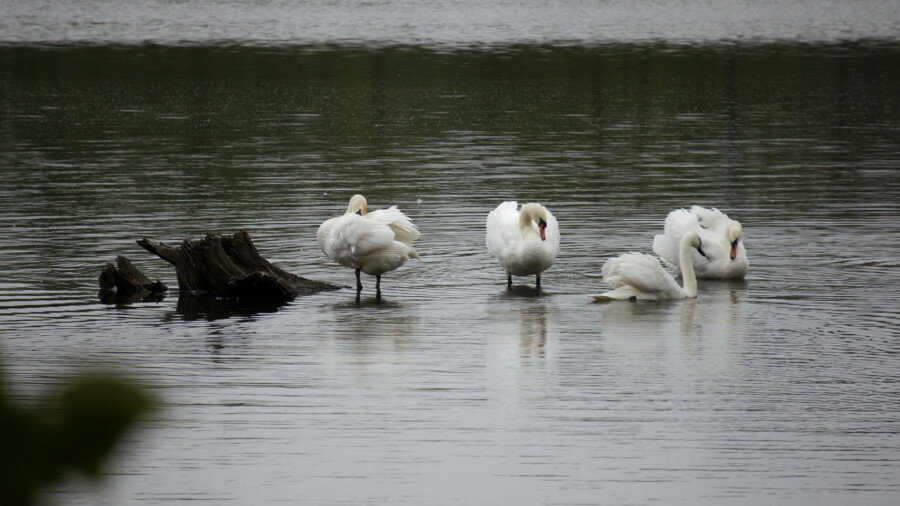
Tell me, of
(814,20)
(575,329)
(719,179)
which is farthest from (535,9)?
(575,329)

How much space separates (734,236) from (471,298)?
2704 mm

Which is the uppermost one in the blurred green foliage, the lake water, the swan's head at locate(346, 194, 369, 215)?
the blurred green foliage

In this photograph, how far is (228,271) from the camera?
39.3 ft

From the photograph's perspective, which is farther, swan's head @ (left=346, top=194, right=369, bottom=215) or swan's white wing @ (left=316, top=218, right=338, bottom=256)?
swan's head @ (left=346, top=194, right=369, bottom=215)

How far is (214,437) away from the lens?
7.50 meters

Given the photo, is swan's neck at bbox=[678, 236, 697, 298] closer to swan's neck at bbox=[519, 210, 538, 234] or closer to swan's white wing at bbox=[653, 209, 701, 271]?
swan's white wing at bbox=[653, 209, 701, 271]

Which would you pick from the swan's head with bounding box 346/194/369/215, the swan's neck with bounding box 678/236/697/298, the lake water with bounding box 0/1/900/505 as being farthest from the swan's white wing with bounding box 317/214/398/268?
the swan's neck with bounding box 678/236/697/298

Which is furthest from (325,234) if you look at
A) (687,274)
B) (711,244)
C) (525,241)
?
(711,244)

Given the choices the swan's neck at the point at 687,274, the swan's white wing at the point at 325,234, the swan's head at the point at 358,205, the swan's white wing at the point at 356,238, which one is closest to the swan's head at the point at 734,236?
the swan's neck at the point at 687,274

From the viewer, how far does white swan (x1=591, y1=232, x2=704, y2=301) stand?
37.7 ft

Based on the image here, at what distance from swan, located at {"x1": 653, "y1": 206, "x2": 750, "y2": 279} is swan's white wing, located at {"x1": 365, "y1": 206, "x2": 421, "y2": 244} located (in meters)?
2.64

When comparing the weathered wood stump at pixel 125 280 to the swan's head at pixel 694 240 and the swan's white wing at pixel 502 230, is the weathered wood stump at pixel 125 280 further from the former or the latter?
the swan's head at pixel 694 240

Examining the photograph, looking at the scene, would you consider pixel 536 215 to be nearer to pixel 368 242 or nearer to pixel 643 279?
pixel 643 279

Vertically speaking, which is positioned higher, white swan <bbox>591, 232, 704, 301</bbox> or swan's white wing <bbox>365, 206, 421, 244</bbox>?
swan's white wing <bbox>365, 206, 421, 244</bbox>
